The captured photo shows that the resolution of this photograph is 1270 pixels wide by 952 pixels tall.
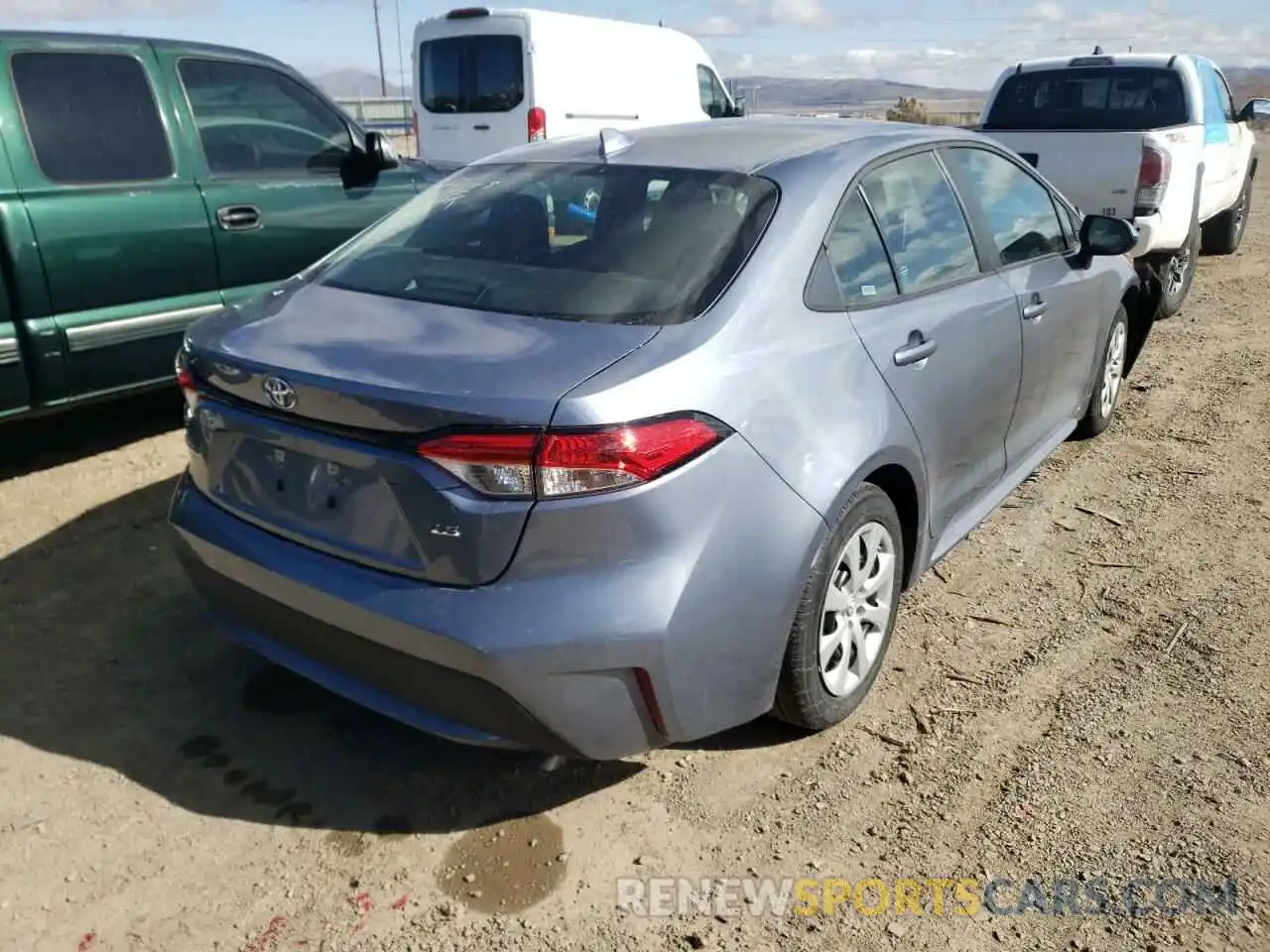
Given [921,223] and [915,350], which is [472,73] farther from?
[915,350]

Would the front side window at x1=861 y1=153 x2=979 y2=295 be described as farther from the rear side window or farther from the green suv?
the rear side window

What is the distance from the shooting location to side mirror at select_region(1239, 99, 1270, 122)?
9.20 meters

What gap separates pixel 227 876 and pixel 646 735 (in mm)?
1044

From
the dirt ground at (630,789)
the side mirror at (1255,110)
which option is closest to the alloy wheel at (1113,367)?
the dirt ground at (630,789)

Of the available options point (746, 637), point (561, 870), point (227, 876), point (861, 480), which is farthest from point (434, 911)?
point (861, 480)

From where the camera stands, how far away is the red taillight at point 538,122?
11.3 metres

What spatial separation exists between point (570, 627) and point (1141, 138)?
6304 mm

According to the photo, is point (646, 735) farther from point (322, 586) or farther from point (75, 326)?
point (75, 326)

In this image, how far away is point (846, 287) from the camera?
2910 mm

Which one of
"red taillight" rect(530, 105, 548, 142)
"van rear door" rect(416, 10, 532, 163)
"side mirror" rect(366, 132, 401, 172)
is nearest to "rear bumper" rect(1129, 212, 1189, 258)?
"side mirror" rect(366, 132, 401, 172)

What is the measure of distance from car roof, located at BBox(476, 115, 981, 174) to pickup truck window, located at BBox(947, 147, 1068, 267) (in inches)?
5.2

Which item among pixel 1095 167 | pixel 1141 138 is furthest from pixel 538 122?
pixel 1141 138

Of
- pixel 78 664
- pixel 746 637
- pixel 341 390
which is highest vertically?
pixel 341 390

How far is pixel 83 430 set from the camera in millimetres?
5383
